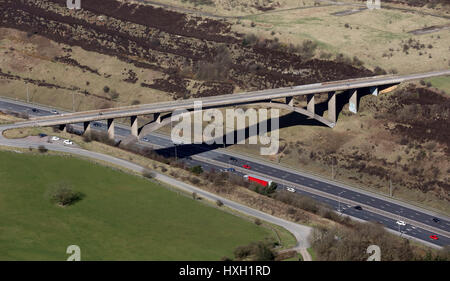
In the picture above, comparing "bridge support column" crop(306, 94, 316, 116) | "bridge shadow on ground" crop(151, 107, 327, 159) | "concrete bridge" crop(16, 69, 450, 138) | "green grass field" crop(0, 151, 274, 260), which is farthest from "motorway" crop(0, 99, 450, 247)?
"green grass field" crop(0, 151, 274, 260)

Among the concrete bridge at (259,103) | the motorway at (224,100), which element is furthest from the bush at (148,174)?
the motorway at (224,100)

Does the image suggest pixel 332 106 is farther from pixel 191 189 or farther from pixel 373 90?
pixel 191 189

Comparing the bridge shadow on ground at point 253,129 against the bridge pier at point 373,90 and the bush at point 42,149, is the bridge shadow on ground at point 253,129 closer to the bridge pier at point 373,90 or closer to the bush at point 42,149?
the bridge pier at point 373,90

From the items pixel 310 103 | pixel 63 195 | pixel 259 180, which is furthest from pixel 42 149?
pixel 310 103

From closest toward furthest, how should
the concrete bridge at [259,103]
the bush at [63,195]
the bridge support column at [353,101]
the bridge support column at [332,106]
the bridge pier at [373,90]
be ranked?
the bush at [63,195] < the concrete bridge at [259,103] < the bridge support column at [332,106] < the bridge support column at [353,101] < the bridge pier at [373,90]

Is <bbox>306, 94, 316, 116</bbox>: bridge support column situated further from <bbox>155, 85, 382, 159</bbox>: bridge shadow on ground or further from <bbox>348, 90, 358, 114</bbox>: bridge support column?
<bbox>348, 90, 358, 114</bbox>: bridge support column
